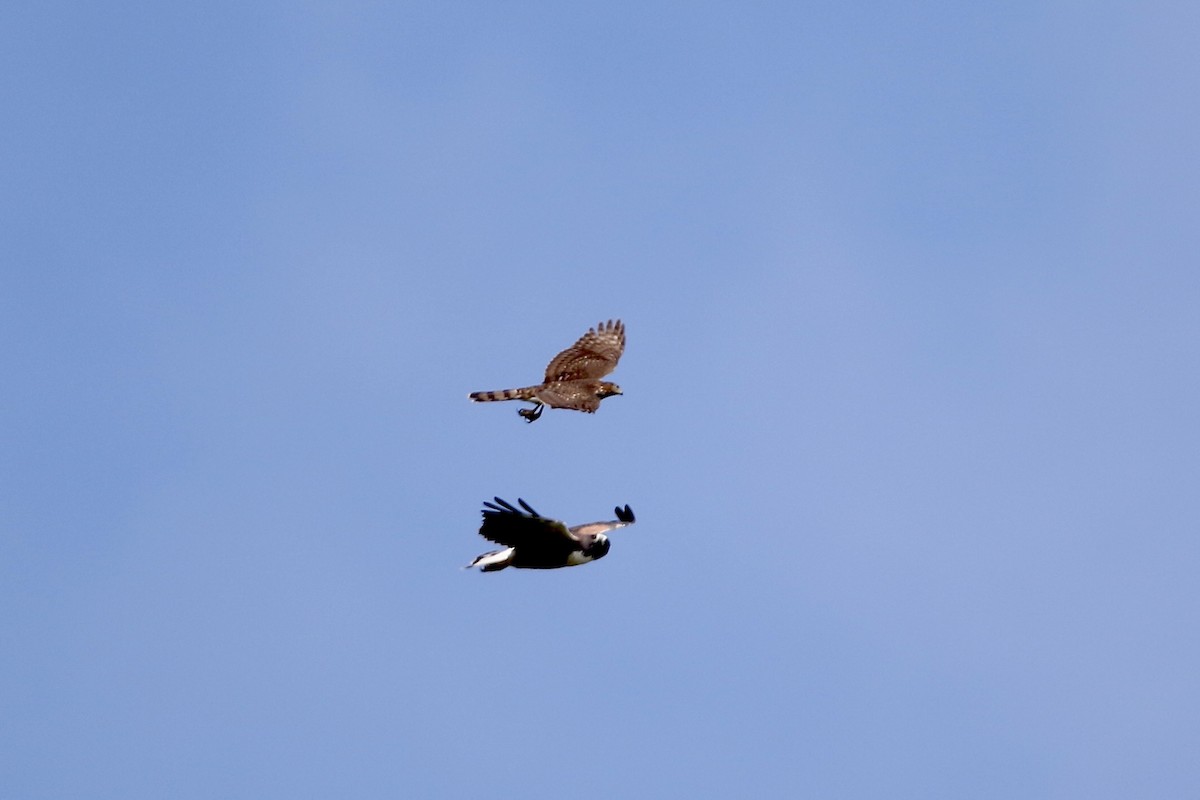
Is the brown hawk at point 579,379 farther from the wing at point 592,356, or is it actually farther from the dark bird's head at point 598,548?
the dark bird's head at point 598,548

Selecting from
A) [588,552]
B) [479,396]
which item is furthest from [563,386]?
[588,552]

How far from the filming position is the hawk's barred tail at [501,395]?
32.4 m

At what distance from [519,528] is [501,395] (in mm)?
9002

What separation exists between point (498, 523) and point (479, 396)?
29.9 feet

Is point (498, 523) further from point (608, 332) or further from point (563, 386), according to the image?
point (608, 332)

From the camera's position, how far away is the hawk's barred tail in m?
32.4

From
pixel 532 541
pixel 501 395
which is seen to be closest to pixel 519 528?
pixel 532 541

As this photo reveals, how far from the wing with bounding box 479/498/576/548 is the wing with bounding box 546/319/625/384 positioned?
9.81 meters

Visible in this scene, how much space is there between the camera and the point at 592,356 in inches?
1380

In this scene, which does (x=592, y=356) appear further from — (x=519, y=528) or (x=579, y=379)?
(x=519, y=528)

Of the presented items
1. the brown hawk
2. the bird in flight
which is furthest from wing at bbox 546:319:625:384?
the bird in flight

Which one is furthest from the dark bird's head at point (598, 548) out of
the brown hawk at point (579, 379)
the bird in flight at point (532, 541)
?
the brown hawk at point (579, 379)

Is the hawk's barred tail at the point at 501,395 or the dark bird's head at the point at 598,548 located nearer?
the dark bird's head at the point at 598,548

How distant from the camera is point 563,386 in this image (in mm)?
33125
